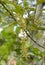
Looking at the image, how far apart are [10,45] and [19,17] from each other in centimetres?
37

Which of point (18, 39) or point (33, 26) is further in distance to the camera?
point (18, 39)

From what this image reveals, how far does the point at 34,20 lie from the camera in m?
0.74

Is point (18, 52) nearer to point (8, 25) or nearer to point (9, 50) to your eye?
point (9, 50)

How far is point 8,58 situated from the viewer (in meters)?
1.10

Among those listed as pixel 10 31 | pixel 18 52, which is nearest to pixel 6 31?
pixel 10 31

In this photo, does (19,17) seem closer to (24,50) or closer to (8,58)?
(24,50)

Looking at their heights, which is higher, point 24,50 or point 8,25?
point 8,25

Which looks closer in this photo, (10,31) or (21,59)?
(10,31)

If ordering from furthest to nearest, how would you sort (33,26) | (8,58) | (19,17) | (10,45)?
(8,58) < (10,45) < (33,26) < (19,17)

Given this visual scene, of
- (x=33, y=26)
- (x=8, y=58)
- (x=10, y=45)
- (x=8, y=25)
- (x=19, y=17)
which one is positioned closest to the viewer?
(x=19, y=17)

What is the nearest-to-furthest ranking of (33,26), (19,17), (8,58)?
1. (19,17)
2. (33,26)
3. (8,58)

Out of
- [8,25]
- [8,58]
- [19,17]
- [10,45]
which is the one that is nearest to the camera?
[19,17]

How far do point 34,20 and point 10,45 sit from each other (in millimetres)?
285

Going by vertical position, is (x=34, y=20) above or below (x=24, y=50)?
above
